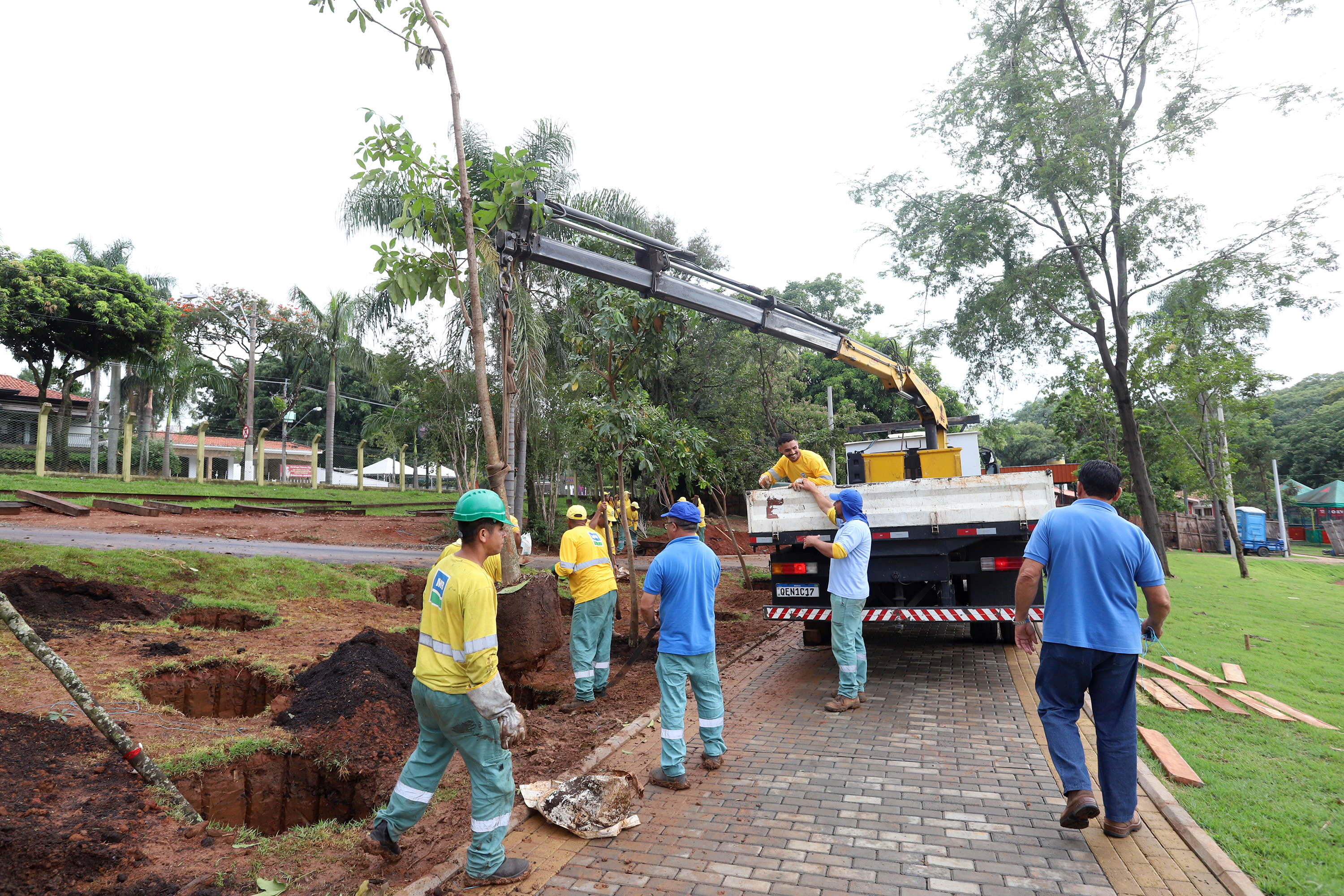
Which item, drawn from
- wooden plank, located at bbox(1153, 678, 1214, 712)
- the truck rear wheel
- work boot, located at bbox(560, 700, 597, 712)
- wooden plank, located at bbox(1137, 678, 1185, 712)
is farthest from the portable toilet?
work boot, located at bbox(560, 700, 597, 712)

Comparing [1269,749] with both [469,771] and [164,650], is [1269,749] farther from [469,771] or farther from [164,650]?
[164,650]

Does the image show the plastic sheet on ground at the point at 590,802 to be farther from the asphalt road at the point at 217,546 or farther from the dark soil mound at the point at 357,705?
the asphalt road at the point at 217,546

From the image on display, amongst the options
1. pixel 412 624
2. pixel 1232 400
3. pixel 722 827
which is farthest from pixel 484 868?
pixel 1232 400

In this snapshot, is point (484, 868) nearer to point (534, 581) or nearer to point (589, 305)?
point (534, 581)

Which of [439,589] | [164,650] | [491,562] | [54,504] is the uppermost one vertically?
Result: [54,504]

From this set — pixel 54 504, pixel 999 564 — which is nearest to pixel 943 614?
pixel 999 564

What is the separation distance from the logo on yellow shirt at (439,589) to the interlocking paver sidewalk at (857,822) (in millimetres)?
1344

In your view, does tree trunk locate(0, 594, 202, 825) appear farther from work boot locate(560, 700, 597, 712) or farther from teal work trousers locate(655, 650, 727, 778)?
work boot locate(560, 700, 597, 712)

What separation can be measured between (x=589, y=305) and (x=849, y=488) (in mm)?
4047

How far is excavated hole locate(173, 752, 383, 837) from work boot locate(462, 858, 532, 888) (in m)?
1.36

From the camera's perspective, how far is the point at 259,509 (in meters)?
20.7

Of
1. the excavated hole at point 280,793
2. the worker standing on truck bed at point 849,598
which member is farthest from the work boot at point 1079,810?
the excavated hole at point 280,793

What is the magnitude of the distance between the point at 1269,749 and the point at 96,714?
7.28m

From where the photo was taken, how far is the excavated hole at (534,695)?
22.8 ft
